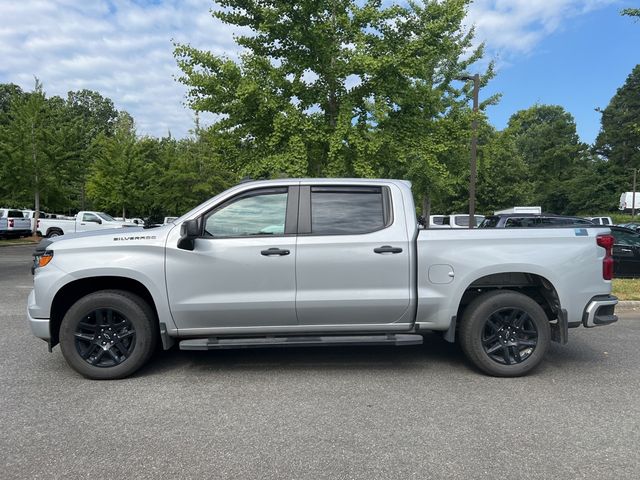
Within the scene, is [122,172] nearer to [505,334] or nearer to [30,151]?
[30,151]

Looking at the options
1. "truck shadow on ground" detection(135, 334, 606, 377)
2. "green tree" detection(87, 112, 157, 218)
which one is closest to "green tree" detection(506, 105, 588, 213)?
"green tree" detection(87, 112, 157, 218)

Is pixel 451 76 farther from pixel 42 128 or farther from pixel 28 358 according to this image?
pixel 42 128

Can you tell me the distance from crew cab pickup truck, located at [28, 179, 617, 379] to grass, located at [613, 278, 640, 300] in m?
4.62

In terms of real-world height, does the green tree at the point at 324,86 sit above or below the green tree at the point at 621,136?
below

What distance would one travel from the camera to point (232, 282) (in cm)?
455

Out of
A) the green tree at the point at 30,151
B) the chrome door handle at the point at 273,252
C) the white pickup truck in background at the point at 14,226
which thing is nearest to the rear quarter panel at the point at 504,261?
the chrome door handle at the point at 273,252

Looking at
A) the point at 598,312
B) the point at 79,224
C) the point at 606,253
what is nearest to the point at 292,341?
the point at 598,312

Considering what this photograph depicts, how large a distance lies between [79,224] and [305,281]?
25420 mm

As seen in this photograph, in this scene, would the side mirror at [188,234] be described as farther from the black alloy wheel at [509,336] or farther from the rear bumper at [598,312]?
the rear bumper at [598,312]

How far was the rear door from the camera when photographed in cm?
458

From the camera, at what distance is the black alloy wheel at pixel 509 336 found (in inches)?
186

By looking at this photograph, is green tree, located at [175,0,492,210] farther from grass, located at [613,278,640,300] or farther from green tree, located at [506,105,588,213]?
green tree, located at [506,105,588,213]

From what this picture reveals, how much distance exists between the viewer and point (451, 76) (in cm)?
1777

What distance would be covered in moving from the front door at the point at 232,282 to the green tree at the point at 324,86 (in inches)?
268
